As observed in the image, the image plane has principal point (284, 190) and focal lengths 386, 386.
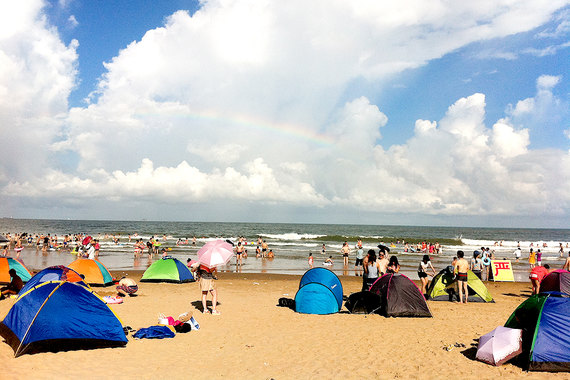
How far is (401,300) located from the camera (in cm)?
1231

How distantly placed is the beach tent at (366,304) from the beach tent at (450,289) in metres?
3.99

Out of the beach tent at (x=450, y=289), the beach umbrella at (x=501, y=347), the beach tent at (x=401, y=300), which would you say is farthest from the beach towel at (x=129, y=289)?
the beach umbrella at (x=501, y=347)

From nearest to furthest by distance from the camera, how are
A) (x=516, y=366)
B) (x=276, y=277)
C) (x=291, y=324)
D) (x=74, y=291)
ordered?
(x=516, y=366)
(x=74, y=291)
(x=291, y=324)
(x=276, y=277)

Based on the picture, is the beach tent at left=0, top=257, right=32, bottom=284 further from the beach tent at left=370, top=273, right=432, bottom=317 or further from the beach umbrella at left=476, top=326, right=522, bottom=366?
the beach umbrella at left=476, top=326, right=522, bottom=366

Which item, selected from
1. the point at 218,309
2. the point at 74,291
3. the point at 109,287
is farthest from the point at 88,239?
the point at 74,291

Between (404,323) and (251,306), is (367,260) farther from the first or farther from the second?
(251,306)

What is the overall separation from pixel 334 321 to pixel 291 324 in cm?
137

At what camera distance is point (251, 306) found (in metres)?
14.2

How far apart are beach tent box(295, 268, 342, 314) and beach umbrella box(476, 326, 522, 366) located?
5238mm

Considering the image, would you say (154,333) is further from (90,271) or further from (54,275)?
(90,271)

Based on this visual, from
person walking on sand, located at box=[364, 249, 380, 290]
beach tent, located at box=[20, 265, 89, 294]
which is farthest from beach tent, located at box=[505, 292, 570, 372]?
beach tent, located at box=[20, 265, 89, 294]

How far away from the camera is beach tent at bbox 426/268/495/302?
15352 millimetres

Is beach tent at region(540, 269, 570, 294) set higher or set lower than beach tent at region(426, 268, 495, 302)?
higher

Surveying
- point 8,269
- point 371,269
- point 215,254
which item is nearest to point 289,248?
point 8,269
